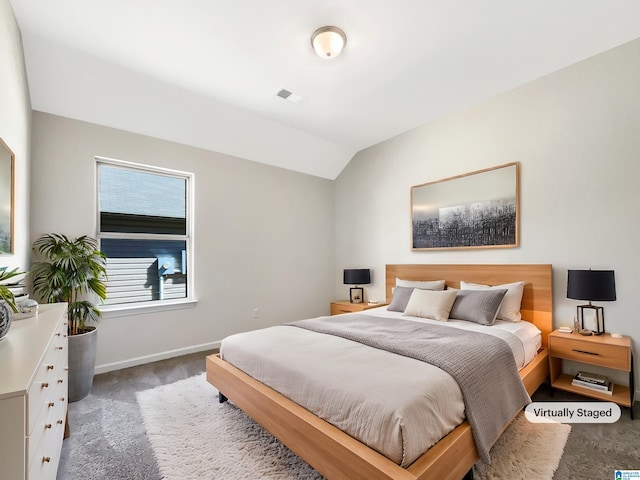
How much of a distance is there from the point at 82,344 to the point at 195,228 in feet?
5.36

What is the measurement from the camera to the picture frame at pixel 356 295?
15.3ft

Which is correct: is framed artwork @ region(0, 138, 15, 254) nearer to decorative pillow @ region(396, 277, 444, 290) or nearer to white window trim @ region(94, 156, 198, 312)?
white window trim @ region(94, 156, 198, 312)

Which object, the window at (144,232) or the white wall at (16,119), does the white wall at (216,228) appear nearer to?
the window at (144,232)

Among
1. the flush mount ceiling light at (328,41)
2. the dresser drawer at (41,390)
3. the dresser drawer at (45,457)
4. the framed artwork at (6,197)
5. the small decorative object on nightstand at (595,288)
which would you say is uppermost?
the flush mount ceiling light at (328,41)

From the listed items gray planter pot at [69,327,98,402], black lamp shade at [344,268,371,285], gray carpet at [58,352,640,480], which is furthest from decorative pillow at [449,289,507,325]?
gray planter pot at [69,327,98,402]

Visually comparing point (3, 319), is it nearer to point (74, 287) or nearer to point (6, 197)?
point (6, 197)

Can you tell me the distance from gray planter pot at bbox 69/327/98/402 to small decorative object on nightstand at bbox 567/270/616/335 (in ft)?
13.4

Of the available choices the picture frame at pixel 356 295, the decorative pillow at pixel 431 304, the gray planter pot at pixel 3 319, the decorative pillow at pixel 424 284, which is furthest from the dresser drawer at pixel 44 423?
the picture frame at pixel 356 295

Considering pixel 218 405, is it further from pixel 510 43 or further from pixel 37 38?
pixel 510 43

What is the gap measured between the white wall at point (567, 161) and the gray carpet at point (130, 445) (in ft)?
3.08

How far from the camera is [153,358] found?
11.4ft

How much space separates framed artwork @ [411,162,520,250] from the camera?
3270 mm

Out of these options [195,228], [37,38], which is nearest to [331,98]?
[195,228]

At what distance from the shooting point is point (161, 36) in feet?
7.88
